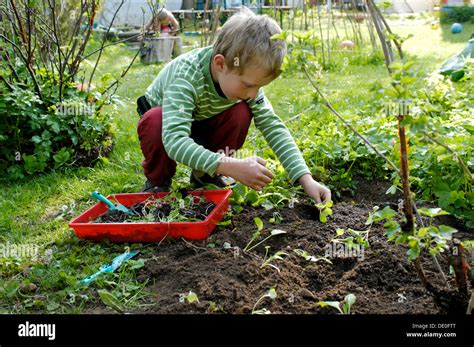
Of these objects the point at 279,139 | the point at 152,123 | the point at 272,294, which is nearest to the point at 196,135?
the point at 152,123

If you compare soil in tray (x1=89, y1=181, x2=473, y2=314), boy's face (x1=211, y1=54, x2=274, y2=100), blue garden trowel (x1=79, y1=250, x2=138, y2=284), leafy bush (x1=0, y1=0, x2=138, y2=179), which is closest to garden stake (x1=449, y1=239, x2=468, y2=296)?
soil in tray (x1=89, y1=181, x2=473, y2=314)

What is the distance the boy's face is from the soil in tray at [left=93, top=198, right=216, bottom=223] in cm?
55

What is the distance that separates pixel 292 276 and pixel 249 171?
1.58 ft

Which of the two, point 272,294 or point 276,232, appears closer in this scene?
point 272,294

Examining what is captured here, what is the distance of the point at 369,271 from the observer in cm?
216

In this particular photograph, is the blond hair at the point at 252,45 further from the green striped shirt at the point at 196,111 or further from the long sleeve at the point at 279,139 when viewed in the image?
the long sleeve at the point at 279,139

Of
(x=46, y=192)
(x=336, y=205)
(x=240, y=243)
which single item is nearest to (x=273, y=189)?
(x=336, y=205)

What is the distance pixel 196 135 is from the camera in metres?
3.07

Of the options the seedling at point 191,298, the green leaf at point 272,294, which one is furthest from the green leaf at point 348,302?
the seedling at point 191,298

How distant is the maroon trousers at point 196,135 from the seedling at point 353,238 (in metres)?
0.87

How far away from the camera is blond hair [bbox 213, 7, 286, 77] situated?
8.00 feet

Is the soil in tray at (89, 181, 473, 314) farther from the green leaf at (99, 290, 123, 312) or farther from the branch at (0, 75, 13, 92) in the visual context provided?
the branch at (0, 75, 13, 92)

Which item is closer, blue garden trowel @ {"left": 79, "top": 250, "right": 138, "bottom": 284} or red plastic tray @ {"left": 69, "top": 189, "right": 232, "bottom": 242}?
blue garden trowel @ {"left": 79, "top": 250, "right": 138, "bottom": 284}

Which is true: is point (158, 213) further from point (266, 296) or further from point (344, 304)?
point (344, 304)
